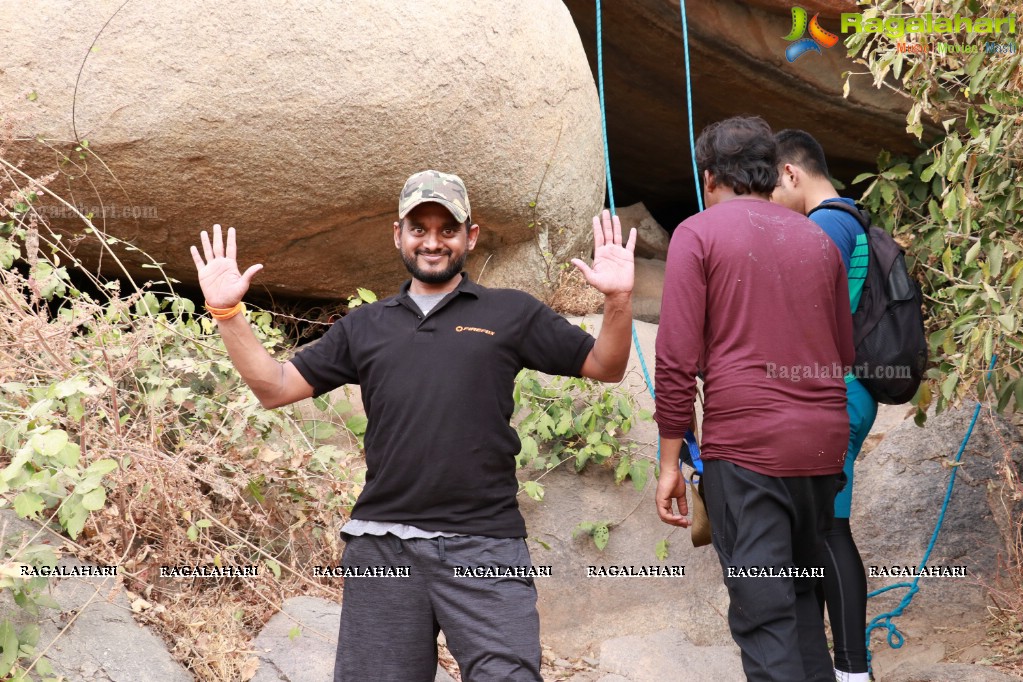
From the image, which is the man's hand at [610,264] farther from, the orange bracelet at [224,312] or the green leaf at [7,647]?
the green leaf at [7,647]

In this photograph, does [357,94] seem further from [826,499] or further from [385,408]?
[826,499]

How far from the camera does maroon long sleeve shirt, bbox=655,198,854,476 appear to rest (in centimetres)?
249

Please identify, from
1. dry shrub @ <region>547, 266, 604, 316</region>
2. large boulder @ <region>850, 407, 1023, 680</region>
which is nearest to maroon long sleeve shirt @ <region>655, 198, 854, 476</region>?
large boulder @ <region>850, 407, 1023, 680</region>

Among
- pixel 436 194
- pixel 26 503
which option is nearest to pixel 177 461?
pixel 26 503

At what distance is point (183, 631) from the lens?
3250 millimetres

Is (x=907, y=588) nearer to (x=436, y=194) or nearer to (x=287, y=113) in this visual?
(x=436, y=194)

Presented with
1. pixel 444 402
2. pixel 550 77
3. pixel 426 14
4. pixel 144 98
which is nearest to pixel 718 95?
pixel 550 77

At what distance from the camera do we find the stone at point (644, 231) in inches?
269

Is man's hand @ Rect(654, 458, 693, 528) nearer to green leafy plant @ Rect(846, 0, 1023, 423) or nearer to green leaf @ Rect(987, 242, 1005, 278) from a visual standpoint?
green leafy plant @ Rect(846, 0, 1023, 423)

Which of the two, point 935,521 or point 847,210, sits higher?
point 847,210

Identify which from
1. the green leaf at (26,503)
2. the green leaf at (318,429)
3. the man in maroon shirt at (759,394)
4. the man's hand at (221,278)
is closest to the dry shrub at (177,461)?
the green leaf at (318,429)

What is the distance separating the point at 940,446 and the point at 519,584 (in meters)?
2.81

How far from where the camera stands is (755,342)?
2525 mm

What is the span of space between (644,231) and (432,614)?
15.9 ft
